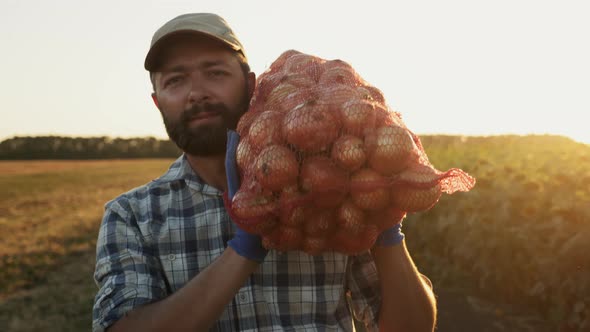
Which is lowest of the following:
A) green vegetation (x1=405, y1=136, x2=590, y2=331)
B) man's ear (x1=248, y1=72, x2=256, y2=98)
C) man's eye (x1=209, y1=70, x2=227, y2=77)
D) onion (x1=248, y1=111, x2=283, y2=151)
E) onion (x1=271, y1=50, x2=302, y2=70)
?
green vegetation (x1=405, y1=136, x2=590, y2=331)

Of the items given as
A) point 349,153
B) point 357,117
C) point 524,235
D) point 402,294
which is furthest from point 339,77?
point 524,235

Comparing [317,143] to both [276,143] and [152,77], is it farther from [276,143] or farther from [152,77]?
[152,77]

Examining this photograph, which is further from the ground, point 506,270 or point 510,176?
point 510,176

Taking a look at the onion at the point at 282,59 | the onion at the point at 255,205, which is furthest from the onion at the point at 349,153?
the onion at the point at 282,59

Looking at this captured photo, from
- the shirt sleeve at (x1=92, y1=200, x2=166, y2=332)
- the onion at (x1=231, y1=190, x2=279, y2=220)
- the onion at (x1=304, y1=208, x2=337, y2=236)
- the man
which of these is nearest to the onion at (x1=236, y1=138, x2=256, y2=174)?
the onion at (x1=231, y1=190, x2=279, y2=220)

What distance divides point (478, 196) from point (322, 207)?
5.01 meters

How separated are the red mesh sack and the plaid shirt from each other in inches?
18.0

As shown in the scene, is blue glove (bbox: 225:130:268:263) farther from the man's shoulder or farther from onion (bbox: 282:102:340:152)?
the man's shoulder

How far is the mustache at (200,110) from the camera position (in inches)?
89.8

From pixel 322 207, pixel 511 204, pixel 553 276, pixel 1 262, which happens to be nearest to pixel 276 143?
pixel 322 207

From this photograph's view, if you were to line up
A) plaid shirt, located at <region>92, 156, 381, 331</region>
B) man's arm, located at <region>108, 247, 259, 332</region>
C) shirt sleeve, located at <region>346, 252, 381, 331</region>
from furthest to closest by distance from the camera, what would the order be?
shirt sleeve, located at <region>346, 252, 381, 331</region> < plaid shirt, located at <region>92, 156, 381, 331</region> < man's arm, located at <region>108, 247, 259, 332</region>

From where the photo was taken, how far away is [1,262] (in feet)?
27.1

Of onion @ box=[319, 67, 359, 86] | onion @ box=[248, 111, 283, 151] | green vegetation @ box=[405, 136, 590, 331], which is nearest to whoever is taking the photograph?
onion @ box=[248, 111, 283, 151]

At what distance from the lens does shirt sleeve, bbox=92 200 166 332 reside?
2.04m
